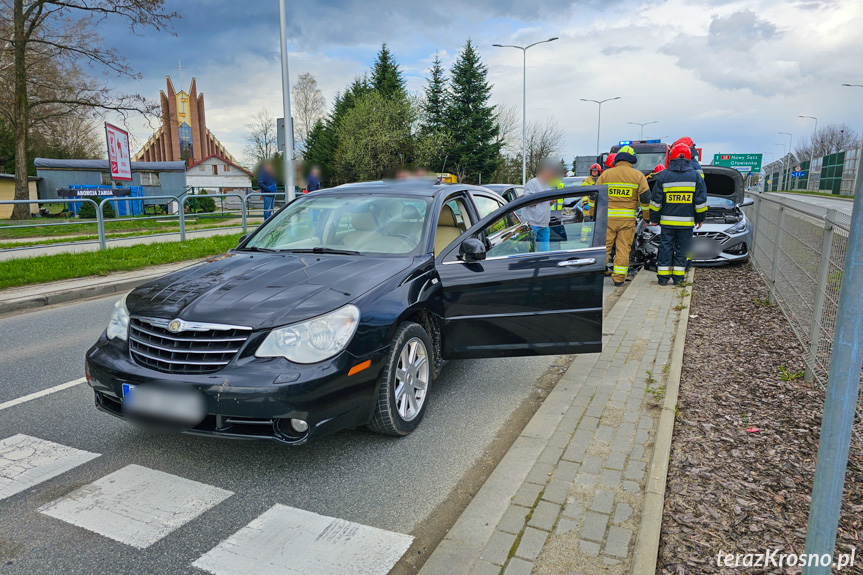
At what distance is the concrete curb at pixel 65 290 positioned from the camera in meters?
8.27

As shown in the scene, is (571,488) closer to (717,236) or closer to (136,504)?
(136,504)

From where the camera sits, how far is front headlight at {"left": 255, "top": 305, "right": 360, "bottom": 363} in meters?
3.19

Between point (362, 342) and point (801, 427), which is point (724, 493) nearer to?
point (801, 427)

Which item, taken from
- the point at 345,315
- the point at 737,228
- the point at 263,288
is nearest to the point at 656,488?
the point at 345,315

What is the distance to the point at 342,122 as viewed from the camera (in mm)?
47344

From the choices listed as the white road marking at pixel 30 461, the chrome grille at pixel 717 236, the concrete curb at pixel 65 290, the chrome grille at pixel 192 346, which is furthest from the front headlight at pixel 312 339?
the chrome grille at pixel 717 236

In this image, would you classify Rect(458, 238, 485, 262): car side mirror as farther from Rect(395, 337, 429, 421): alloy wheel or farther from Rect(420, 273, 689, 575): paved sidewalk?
Rect(420, 273, 689, 575): paved sidewalk

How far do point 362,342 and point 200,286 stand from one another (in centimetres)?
114

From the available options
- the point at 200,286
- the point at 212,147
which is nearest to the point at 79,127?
the point at 212,147

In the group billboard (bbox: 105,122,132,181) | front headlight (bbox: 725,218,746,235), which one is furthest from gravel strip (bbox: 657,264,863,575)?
billboard (bbox: 105,122,132,181)

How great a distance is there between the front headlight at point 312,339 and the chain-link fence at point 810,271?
2595mm

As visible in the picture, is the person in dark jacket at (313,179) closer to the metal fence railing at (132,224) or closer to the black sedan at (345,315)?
the metal fence railing at (132,224)

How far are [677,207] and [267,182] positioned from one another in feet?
39.6

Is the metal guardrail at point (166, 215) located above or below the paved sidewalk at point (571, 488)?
above
